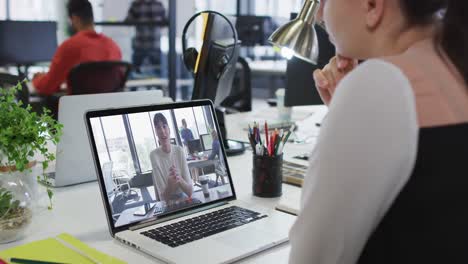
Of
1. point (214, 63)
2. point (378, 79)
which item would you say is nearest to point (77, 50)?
point (214, 63)

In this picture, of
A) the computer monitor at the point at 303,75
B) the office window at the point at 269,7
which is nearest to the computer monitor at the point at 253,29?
the office window at the point at 269,7

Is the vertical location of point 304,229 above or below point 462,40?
below

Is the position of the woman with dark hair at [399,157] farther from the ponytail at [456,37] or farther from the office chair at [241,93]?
the office chair at [241,93]

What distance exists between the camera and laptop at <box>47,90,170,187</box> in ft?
4.23

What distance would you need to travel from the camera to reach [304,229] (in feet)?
2.23

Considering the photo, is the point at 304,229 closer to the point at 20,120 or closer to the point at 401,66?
the point at 401,66

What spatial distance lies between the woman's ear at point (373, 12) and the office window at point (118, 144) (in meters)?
0.58

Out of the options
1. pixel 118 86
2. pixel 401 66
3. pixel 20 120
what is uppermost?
pixel 401 66

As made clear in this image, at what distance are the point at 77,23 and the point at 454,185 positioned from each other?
3.68 meters

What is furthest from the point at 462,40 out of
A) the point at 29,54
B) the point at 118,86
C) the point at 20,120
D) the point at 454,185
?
the point at 29,54

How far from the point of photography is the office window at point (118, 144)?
1068 mm

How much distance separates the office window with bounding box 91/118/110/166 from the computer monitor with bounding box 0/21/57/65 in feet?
11.7

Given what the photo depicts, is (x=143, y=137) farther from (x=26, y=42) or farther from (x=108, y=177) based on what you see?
(x=26, y=42)

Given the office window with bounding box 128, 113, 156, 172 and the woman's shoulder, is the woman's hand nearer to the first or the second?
the office window with bounding box 128, 113, 156, 172
